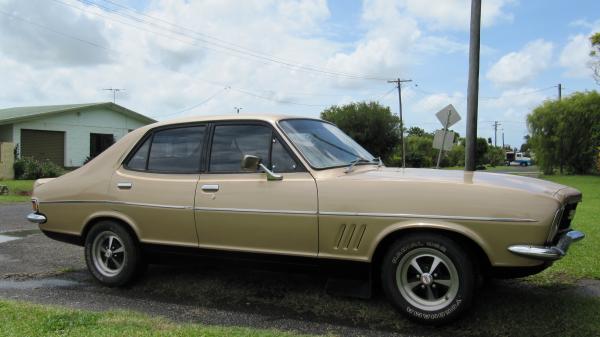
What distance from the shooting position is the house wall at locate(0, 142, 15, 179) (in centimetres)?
2608

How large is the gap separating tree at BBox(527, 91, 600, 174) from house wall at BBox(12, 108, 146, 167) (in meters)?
27.8

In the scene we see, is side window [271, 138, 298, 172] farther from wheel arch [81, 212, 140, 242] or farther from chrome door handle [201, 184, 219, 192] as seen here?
wheel arch [81, 212, 140, 242]

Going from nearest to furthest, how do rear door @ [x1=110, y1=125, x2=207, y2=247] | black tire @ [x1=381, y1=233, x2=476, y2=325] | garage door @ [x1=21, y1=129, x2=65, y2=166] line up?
black tire @ [x1=381, y1=233, x2=476, y2=325] → rear door @ [x1=110, y1=125, x2=207, y2=247] → garage door @ [x1=21, y1=129, x2=65, y2=166]

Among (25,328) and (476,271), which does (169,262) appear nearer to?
(25,328)

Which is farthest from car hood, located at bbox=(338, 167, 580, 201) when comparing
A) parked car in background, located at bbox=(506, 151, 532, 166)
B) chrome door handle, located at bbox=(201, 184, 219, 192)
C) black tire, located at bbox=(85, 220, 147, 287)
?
parked car in background, located at bbox=(506, 151, 532, 166)

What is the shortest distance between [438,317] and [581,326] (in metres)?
1.09

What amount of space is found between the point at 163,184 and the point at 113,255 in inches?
39.7

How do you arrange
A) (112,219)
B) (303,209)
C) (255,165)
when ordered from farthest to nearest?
1. (112,219)
2. (255,165)
3. (303,209)

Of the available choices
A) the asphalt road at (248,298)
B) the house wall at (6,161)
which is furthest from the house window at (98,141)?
the asphalt road at (248,298)

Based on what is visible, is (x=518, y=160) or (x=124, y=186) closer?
(x=124, y=186)

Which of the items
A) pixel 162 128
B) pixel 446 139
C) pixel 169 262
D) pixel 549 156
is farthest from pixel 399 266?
pixel 549 156

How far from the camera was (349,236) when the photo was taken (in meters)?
4.36

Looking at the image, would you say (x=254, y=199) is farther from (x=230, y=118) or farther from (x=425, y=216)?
(x=425, y=216)

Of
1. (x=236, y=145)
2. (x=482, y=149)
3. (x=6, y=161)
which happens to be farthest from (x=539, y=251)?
(x=482, y=149)
